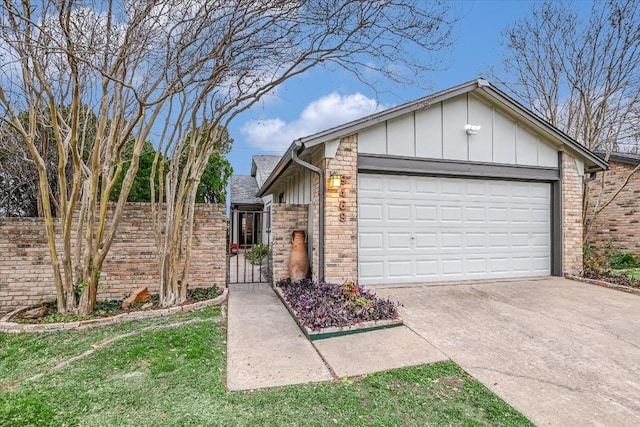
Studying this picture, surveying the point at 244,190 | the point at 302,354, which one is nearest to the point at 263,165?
the point at 244,190

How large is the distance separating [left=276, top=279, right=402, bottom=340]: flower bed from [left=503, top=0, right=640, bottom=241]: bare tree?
8.36m

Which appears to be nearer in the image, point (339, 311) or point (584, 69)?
point (339, 311)

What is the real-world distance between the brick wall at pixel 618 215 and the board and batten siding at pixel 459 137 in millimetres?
5006

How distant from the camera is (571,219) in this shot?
7266mm

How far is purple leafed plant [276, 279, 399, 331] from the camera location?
4.13 m

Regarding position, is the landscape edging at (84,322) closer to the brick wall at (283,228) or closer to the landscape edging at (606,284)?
the brick wall at (283,228)

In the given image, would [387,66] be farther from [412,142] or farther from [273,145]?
[273,145]

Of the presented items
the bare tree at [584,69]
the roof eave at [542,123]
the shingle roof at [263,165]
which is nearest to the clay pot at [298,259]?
the roof eave at [542,123]

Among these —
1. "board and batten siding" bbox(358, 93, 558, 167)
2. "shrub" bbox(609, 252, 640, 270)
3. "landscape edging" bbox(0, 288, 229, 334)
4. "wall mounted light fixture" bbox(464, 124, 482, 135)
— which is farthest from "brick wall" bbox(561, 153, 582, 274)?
"landscape edging" bbox(0, 288, 229, 334)

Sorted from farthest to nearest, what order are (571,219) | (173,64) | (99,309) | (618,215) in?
1. (618,215)
2. (571,219)
3. (99,309)
4. (173,64)

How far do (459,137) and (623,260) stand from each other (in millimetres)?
7465

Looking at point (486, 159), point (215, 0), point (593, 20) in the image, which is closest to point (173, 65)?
point (215, 0)

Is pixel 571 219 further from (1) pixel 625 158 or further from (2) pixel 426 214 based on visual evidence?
Result: (1) pixel 625 158

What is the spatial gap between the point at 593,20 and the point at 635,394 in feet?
34.5
